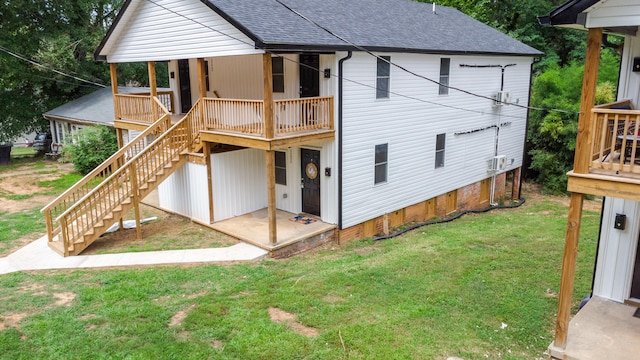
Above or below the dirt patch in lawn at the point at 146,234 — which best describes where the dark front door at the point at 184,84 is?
above

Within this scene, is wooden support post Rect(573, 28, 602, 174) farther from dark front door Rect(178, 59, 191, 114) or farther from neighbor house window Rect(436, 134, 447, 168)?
dark front door Rect(178, 59, 191, 114)

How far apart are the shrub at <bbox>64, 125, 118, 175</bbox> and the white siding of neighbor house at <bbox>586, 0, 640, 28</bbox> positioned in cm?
2007

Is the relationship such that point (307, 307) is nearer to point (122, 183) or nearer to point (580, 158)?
point (580, 158)

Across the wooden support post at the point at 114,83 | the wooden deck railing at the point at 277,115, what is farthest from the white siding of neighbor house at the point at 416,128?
the wooden support post at the point at 114,83

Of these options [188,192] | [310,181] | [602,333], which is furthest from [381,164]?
[602,333]

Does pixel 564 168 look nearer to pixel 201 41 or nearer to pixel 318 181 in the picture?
pixel 318 181

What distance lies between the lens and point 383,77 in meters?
13.4

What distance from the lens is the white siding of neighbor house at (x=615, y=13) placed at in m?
5.86

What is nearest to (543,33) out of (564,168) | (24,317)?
(564,168)

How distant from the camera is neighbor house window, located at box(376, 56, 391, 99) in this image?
13.2 m

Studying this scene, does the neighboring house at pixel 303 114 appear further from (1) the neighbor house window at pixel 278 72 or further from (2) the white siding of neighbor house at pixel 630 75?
(2) the white siding of neighbor house at pixel 630 75

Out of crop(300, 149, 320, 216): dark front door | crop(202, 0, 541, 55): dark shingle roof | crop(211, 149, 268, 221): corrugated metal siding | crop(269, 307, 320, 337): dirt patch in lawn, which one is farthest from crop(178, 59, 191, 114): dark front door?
crop(269, 307, 320, 337): dirt patch in lawn

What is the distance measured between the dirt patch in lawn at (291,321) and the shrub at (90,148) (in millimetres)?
16022

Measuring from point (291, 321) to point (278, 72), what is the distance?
330 inches
